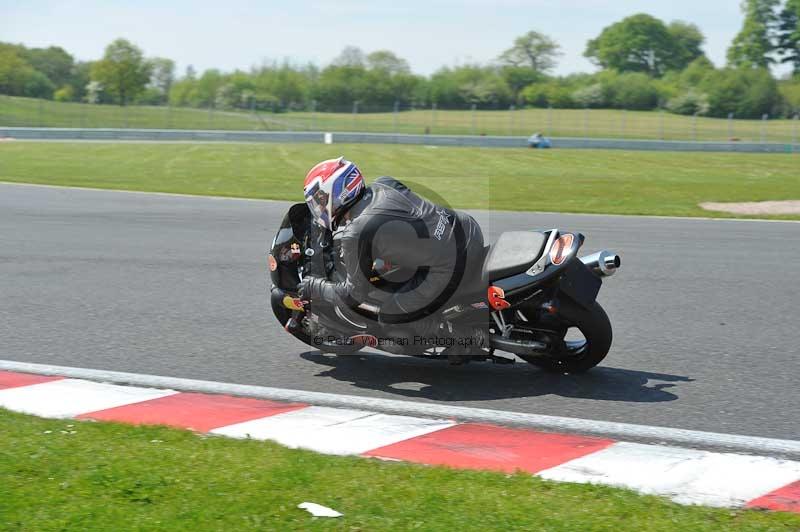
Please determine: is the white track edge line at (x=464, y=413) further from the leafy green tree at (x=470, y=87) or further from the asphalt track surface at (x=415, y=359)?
the leafy green tree at (x=470, y=87)

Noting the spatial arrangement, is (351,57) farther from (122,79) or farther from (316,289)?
(316,289)

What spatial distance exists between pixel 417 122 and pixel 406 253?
51508 mm

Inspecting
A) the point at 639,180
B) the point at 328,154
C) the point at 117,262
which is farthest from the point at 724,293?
the point at 328,154

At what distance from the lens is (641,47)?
12600 cm

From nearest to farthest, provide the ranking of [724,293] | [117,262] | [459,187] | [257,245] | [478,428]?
[478,428] < [459,187] < [724,293] < [117,262] < [257,245]

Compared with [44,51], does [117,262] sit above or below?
below

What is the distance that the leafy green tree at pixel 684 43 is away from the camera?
412 feet

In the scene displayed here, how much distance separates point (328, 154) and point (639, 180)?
43.5 feet

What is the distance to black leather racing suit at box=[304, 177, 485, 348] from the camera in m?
6.10

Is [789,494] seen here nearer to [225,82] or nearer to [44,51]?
[225,82]

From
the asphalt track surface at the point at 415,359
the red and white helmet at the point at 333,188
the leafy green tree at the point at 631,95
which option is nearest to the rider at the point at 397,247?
the red and white helmet at the point at 333,188

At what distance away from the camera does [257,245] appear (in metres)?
13.0

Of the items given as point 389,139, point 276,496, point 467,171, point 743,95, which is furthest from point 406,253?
point 743,95

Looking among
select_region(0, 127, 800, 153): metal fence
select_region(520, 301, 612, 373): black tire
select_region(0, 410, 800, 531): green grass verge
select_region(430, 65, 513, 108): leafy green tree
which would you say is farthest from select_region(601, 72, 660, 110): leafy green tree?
select_region(0, 410, 800, 531): green grass verge
